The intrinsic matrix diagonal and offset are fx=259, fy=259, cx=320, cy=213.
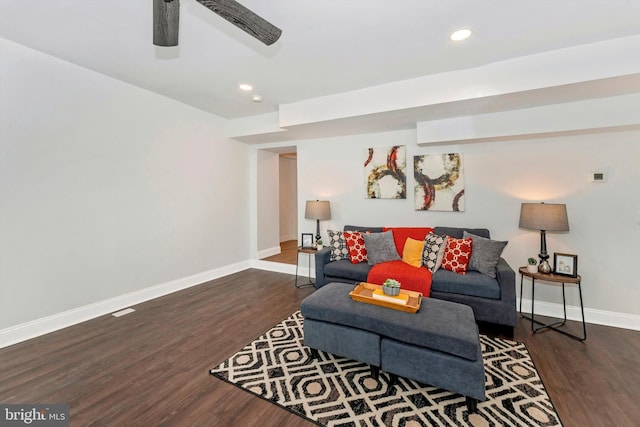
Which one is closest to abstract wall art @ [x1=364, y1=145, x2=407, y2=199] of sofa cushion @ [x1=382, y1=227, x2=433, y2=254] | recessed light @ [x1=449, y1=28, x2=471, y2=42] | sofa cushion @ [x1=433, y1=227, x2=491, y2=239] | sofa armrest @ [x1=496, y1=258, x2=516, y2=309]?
sofa cushion @ [x1=382, y1=227, x2=433, y2=254]

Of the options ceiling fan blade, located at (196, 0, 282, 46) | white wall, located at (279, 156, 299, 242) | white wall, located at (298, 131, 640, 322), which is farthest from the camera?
white wall, located at (279, 156, 299, 242)

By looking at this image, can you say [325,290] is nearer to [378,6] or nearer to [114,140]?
[378,6]

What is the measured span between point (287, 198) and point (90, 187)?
16.6ft

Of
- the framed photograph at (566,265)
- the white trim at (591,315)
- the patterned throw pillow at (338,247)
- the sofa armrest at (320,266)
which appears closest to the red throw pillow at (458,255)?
the framed photograph at (566,265)

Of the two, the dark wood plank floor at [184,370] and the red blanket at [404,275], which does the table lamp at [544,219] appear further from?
the red blanket at [404,275]

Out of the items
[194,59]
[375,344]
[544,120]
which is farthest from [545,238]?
[194,59]

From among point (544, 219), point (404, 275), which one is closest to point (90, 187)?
point (404, 275)

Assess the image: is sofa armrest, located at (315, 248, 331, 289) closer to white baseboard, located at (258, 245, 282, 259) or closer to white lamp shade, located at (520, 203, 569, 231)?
white baseboard, located at (258, 245, 282, 259)

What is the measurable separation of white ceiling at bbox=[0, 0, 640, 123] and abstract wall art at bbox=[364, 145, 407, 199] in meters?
1.18

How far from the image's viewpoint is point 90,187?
9.67ft

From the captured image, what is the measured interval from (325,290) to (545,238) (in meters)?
2.64

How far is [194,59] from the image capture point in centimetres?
263

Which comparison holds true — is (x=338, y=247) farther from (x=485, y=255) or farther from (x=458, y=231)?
(x=485, y=255)

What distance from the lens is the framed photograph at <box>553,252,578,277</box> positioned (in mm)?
2656
